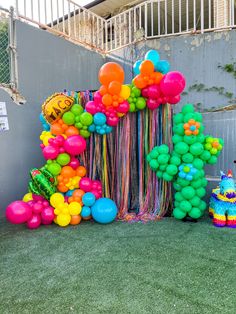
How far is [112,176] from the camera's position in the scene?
4.22m

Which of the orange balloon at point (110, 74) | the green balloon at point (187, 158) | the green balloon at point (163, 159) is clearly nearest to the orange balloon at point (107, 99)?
the orange balloon at point (110, 74)

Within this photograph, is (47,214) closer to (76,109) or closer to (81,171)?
(81,171)

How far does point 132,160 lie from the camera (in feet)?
13.8

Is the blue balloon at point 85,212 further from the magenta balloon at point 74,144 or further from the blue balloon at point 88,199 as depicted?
the magenta balloon at point 74,144

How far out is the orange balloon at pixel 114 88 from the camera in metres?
3.61

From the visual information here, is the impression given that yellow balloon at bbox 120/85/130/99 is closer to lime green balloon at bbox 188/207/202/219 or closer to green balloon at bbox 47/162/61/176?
green balloon at bbox 47/162/61/176

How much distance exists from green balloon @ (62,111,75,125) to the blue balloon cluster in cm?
26

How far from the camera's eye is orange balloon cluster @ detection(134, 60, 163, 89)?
3.65 m

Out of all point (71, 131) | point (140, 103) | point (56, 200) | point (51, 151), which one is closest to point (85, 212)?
point (56, 200)

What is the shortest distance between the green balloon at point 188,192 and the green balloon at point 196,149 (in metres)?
0.47

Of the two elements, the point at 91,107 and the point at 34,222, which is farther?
the point at 91,107

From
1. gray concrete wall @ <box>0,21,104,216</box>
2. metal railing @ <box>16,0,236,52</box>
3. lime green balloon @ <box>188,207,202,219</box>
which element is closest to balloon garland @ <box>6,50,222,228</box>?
lime green balloon @ <box>188,207,202,219</box>

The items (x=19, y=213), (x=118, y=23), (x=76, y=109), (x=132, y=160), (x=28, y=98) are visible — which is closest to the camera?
(x=19, y=213)

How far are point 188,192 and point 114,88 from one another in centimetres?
170
